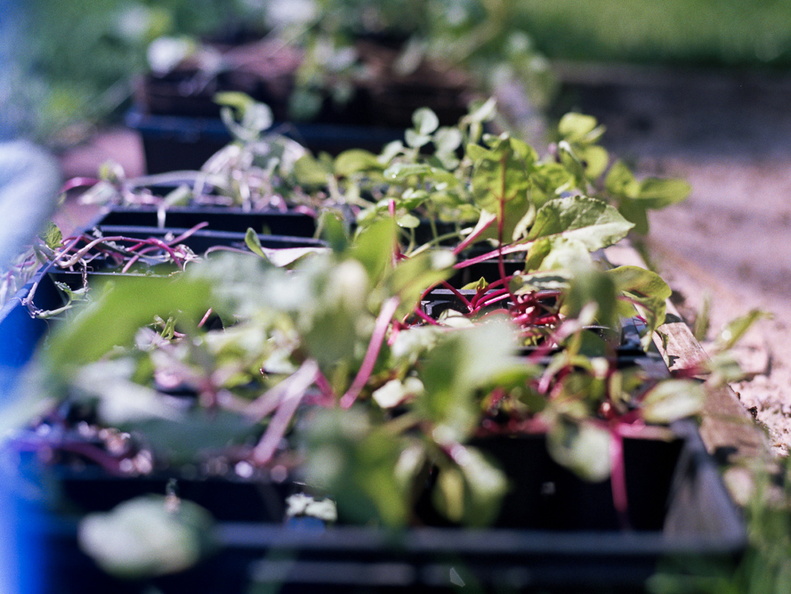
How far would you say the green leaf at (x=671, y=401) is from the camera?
514 millimetres

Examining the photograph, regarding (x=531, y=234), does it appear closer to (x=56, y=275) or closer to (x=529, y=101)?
(x=56, y=275)

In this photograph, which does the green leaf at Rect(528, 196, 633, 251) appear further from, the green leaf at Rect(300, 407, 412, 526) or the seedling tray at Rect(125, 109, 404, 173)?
the seedling tray at Rect(125, 109, 404, 173)

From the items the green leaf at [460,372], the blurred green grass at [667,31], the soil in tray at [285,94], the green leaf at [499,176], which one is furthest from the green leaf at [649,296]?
the blurred green grass at [667,31]

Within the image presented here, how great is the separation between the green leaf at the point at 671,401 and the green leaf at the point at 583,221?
19 cm

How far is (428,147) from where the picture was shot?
1.95 meters

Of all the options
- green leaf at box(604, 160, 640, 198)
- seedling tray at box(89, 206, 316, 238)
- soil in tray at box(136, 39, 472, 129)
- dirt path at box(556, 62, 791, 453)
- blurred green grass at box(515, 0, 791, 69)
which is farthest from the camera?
blurred green grass at box(515, 0, 791, 69)

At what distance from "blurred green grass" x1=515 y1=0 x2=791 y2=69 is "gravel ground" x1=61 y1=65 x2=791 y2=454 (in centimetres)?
19

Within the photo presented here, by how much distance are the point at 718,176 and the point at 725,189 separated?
129mm

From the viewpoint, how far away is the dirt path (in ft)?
4.28

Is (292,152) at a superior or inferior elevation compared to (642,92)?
superior

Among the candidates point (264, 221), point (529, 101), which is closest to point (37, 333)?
point (264, 221)

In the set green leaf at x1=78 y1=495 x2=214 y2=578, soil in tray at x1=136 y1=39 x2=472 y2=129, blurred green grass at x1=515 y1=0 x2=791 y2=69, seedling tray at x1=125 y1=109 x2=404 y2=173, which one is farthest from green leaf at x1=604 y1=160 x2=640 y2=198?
blurred green grass at x1=515 y1=0 x2=791 y2=69

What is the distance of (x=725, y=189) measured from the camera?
2.26 meters

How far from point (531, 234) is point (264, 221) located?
47 centimetres
